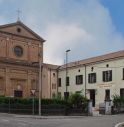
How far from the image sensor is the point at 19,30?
63688 mm

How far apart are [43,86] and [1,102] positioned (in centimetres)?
2561

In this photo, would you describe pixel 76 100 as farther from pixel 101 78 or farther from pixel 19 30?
pixel 19 30

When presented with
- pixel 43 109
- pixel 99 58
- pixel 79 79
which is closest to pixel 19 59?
pixel 79 79

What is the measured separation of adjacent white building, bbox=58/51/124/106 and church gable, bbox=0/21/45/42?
27.9 feet

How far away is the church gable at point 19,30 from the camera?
61.7m

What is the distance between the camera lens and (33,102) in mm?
43281

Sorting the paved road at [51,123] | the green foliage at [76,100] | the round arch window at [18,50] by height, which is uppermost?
the round arch window at [18,50]

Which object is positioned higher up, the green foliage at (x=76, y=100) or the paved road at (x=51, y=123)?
the green foliage at (x=76, y=100)

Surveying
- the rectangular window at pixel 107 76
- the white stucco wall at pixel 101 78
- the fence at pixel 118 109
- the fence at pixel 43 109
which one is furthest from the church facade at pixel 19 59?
the fence at pixel 43 109

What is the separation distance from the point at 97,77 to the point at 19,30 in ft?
49.0

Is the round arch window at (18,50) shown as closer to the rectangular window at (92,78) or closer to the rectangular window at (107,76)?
the rectangular window at (92,78)

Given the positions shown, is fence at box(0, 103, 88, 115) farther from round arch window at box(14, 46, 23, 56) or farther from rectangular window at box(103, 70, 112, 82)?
round arch window at box(14, 46, 23, 56)

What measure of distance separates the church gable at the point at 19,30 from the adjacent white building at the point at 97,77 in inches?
335

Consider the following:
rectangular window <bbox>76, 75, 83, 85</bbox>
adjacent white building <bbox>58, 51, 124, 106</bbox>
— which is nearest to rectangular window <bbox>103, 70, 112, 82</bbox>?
adjacent white building <bbox>58, 51, 124, 106</bbox>
